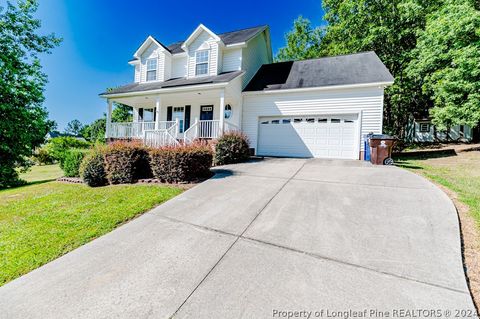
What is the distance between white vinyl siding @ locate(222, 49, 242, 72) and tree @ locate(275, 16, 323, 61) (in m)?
13.6

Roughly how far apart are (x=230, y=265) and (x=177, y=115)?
13.0m

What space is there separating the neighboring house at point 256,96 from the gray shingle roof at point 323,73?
0.04 meters

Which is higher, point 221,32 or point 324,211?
point 221,32

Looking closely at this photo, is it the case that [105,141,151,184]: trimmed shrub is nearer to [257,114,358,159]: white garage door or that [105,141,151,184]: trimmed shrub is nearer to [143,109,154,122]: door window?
[257,114,358,159]: white garage door

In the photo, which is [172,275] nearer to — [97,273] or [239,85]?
[97,273]

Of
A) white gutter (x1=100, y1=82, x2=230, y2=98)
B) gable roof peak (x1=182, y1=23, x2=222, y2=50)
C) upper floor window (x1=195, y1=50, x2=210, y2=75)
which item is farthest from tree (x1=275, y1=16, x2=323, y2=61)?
white gutter (x1=100, y1=82, x2=230, y2=98)

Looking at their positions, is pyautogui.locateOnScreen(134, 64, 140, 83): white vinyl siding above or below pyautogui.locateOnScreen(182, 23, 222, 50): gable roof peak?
below

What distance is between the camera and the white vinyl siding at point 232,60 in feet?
41.7

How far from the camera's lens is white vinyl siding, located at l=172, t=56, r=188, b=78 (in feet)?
46.5

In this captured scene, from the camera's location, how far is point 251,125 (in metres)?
12.1

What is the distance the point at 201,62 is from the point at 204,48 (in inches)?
33.0

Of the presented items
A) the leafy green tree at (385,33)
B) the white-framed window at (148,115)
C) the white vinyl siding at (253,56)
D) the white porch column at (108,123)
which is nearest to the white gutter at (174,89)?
the white porch column at (108,123)

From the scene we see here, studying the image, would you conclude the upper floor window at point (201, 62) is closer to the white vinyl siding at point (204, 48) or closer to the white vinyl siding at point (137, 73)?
the white vinyl siding at point (204, 48)

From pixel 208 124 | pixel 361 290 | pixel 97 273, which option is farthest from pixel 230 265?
pixel 208 124
